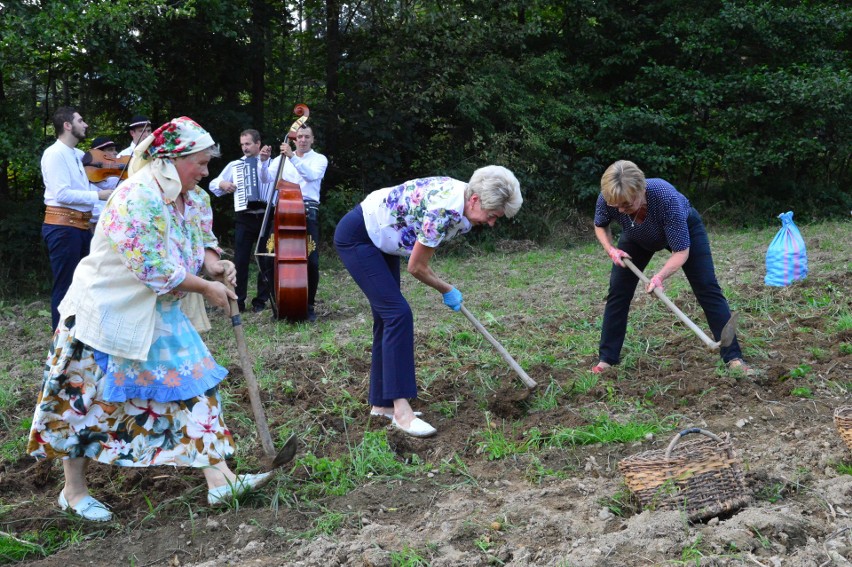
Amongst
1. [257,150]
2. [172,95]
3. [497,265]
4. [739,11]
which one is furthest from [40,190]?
[739,11]

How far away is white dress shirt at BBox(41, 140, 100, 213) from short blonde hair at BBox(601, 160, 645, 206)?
428 cm

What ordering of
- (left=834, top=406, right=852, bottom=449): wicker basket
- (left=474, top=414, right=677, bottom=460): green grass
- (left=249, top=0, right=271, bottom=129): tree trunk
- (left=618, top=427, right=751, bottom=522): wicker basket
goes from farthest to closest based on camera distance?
1. (left=249, top=0, right=271, bottom=129): tree trunk
2. (left=474, top=414, right=677, bottom=460): green grass
3. (left=834, top=406, right=852, bottom=449): wicker basket
4. (left=618, top=427, right=751, bottom=522): wicker basket

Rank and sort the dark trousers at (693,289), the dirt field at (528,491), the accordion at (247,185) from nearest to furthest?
1. the dirt field at (528,491)
2. the dark trousers at (693,289)
3. the accordion at (247,185)

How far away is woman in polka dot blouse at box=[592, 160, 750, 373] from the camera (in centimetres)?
505

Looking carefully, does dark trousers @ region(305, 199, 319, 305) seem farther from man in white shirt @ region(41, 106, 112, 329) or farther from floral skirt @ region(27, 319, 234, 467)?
floral skirt @ region(27, 319, 234, 467)

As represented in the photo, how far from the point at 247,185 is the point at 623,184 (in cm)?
466

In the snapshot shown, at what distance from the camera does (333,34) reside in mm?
14375

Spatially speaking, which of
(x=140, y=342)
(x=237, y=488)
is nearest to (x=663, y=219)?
(x=237, y=488)

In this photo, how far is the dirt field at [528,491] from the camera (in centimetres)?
312

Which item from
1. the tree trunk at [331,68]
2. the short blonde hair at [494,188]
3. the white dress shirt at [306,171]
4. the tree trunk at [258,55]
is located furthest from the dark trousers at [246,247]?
the tree trunk at [331,68]

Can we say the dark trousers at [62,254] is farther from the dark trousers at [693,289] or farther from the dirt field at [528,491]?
the dark trousers at [693,289]

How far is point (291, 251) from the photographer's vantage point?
7.77 m

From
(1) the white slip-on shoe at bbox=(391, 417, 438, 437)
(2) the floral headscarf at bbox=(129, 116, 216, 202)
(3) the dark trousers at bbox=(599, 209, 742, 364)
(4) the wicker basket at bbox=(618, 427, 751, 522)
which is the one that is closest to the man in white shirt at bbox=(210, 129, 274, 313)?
(3) the dark trousers at bbox=(599, 209, 742, 364)

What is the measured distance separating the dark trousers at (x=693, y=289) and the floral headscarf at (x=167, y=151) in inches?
118
